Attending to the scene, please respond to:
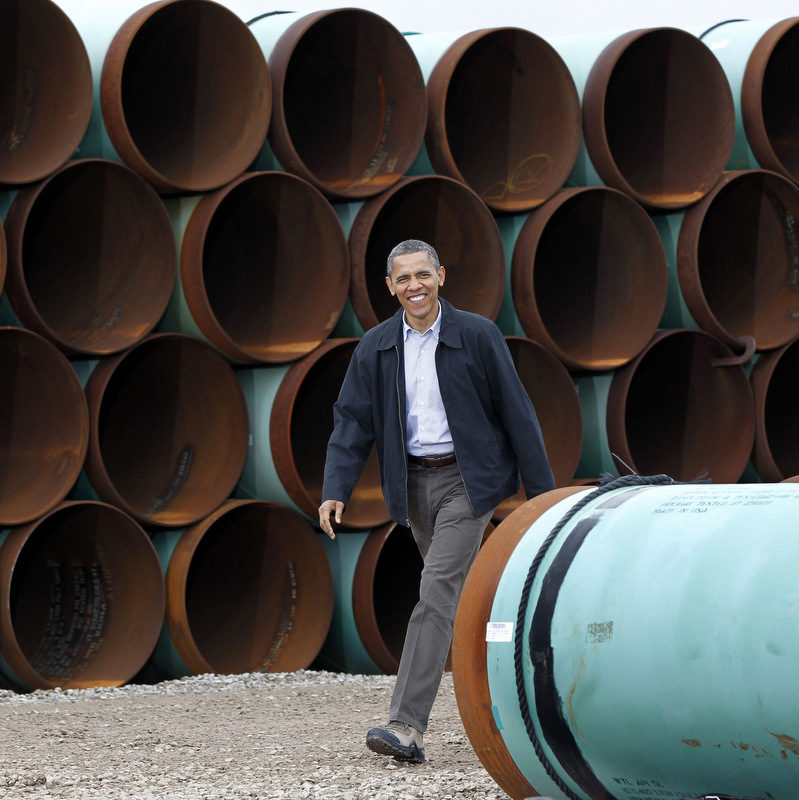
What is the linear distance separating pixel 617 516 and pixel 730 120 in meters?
4.46

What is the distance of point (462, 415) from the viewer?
11.2 ft

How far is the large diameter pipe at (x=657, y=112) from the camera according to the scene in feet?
21.0

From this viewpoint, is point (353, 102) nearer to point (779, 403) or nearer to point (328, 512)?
point (779, 403)

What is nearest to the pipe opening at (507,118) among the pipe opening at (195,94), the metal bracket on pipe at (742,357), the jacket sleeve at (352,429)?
the pipe opening at (195,94)

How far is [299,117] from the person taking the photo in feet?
20.2

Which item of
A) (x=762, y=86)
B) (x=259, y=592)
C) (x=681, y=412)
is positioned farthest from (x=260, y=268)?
(x=762, y=86)

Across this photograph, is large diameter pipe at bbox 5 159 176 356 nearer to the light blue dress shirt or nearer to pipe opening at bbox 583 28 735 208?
the light blue dress shirt

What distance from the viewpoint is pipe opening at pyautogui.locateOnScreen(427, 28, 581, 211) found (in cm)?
615

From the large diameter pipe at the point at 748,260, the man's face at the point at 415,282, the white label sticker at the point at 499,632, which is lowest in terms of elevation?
the white label sticker at the point at 499,632

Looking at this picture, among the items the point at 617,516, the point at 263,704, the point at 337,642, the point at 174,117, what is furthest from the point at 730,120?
the point at 617,516

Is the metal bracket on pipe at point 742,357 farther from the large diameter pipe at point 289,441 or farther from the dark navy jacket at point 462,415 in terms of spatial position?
the dark navy jacket at point 462,415

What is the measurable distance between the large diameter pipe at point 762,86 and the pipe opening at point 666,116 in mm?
236

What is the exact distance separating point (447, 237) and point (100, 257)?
5.06 feet

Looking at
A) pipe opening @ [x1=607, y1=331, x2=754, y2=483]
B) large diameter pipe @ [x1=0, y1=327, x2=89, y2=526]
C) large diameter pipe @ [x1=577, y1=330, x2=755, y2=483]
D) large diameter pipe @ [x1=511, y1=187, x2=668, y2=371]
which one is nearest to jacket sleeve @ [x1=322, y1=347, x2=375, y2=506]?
large diameter pipe @ [x1=0, y1=327, x2=89, y2=526]
